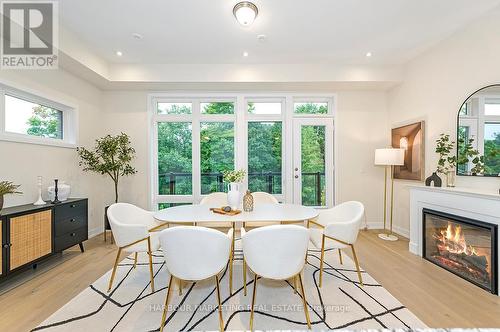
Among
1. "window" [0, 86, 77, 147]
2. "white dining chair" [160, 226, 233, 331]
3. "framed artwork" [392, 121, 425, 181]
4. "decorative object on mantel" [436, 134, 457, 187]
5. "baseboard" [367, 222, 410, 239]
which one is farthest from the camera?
"baseboard" [367, 222, 410, 239]

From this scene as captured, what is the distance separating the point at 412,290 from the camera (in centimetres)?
221

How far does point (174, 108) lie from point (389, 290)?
4313mm

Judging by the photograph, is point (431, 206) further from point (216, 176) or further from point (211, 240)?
point (216, 176)

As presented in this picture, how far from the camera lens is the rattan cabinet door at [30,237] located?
7.55 feet

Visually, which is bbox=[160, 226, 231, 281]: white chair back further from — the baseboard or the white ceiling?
the baseboard

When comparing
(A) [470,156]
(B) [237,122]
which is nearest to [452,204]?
(A) [470,156]

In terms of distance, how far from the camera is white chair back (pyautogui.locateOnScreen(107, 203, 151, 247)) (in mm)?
2102

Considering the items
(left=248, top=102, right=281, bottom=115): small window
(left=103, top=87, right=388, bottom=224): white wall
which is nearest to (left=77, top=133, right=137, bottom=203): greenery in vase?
(left=248, top=102, right=281, bottom=115): small window

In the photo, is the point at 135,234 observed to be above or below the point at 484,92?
below

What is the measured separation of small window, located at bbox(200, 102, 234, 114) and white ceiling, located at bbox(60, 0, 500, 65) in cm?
83

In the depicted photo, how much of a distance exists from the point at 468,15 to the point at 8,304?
18.5 feet

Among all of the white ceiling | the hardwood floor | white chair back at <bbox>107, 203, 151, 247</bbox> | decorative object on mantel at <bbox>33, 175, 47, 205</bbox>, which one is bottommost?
the hardwood floor

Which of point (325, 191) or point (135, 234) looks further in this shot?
point (325, 191)

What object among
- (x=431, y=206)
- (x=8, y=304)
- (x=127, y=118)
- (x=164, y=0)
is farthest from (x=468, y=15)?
(x=8, y=304)
